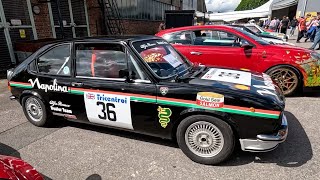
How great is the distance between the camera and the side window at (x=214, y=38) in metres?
5.73

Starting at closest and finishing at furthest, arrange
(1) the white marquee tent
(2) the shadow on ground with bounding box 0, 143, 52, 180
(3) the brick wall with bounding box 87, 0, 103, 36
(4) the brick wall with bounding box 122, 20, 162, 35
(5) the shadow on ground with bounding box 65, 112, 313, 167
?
1. (5) the shadow on ground with bounding box 65, 112, 313, 167
2. (2) the shadow on ground with bounding box 0, 143, 52, 180
3. (3) the brick wall with bounding box 87, 0, 103, 36
4. (4) the brick wall with bounding box 122, 20, 162, 35
5. (1) the white marquee tent

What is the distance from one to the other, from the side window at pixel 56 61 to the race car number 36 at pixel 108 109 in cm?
64

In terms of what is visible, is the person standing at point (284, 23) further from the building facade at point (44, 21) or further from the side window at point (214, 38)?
the side window at point (214, 38)

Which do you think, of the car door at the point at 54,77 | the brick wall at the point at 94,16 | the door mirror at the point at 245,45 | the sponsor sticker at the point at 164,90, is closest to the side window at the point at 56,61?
the car door at the point at 54,77

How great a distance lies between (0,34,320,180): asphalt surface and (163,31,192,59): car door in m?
2.79

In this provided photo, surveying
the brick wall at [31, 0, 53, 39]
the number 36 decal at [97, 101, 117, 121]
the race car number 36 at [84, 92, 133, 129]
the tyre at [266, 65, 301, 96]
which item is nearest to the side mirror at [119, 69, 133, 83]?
the race car number 36 at [84, 92, 133, 129]

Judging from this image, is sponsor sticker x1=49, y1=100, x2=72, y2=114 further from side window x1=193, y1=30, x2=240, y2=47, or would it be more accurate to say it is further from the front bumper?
side window x1=193, y1=30, x2=240, y2=47

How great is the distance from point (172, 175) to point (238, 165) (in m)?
0.84

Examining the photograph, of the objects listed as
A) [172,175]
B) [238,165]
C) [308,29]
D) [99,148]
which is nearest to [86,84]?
[99,148]

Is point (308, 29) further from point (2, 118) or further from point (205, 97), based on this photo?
point (2, 118)

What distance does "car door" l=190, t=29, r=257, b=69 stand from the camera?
5.57 m

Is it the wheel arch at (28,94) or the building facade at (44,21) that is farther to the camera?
the building facade at (44,21)

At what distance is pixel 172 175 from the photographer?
2861mm

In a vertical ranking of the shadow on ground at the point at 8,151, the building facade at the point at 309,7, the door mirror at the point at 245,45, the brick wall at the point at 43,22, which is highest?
the building facade at the point at 309,7
